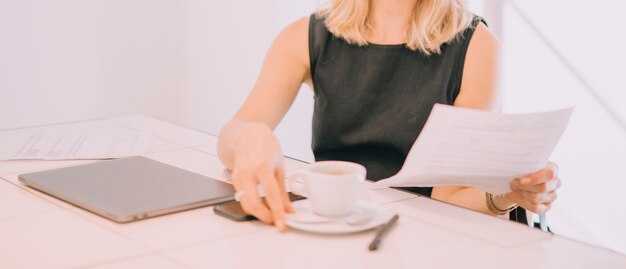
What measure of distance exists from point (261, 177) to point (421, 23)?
79 centimetres

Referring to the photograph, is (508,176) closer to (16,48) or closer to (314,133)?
(314,133)

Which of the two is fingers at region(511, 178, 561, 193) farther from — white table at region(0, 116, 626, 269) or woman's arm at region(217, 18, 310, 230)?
woman's arm at region(217, 18, 310, 230)

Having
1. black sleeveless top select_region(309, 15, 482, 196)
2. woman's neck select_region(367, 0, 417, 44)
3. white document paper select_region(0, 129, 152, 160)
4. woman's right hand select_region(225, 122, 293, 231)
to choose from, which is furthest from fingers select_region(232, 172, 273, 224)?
woman's neck select_region(367, 0, 417, 44)

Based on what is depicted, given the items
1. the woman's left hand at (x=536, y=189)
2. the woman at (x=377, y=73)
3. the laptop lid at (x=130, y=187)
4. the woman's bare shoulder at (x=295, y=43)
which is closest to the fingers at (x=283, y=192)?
the laptop lid at (x=130, y=187)

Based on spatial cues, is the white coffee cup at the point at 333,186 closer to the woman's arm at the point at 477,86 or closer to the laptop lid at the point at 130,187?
the laptop lid at the point at 130,187

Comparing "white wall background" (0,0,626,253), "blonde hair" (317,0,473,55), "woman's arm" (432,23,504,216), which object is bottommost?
"white wall background" (0,0,626,253)

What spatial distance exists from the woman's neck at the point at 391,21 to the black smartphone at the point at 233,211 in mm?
719

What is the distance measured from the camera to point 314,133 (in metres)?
1.94

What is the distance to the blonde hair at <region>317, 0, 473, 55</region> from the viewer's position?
1812mm

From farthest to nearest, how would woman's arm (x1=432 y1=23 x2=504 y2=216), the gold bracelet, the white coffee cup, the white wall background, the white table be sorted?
1. the white wall background
2. woman's arm (x1=432 y1=23 x2=504 y2=216)
3. the gold bracelet
4. the white coffee cup
5. the white table

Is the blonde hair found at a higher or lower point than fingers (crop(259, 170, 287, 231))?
higher

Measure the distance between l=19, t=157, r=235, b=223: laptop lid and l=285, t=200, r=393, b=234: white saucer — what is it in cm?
15

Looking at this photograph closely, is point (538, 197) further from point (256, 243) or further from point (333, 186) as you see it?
point (256, 243)

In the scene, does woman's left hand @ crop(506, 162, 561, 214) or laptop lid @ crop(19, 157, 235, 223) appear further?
woman's left hand @ crop(506, 162, 561, 214)
